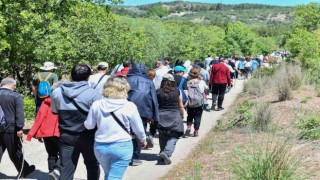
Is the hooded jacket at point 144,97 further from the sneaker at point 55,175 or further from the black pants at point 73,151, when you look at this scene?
the black pants at point 73,151

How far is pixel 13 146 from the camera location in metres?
6.79

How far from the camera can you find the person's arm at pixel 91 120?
505 centimetres

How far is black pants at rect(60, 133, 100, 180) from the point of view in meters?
5.39

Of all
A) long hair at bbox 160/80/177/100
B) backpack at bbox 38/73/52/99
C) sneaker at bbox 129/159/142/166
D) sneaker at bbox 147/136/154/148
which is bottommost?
sneaker at bbox 147/136/154/148

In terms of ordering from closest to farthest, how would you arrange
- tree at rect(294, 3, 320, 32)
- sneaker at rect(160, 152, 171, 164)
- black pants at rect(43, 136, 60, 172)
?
black pants at rect(43, 136, 60, 172), sneaker at rect(160, 152, 171, 164), tree at rect(294, 3, 320, 32)

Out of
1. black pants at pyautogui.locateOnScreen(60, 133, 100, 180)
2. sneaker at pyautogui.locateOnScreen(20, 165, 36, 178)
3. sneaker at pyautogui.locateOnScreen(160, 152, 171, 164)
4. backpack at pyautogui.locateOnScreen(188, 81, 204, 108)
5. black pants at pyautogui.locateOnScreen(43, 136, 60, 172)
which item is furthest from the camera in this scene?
backpack at pyautogui.locateOnScreen(188, 81, 204, 108)

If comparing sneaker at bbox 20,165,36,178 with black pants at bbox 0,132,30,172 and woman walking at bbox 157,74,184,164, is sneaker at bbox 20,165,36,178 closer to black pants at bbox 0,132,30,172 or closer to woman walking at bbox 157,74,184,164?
black pants at bbox 0,132,30,172

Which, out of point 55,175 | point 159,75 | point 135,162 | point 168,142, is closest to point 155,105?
point 168,142

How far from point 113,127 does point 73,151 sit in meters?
0.77

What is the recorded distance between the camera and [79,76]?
5535 mm

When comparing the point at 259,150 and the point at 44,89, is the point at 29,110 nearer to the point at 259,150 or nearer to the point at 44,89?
the point at 44,89

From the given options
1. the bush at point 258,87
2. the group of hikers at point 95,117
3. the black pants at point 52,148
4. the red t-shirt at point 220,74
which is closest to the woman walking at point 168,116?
the group of hikers at point 95,117

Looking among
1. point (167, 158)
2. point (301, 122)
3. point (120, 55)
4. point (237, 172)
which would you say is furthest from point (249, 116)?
point (120, 55)

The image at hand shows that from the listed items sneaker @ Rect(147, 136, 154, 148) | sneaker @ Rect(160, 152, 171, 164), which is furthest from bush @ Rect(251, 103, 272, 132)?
sneaker @ Rect(160, 152, 171, 164)
